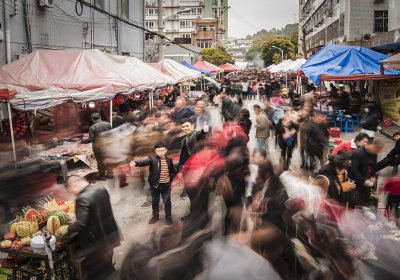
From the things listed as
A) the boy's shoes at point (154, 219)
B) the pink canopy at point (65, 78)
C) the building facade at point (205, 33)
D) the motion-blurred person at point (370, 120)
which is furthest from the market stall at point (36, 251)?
the building facade at point (205, 33)

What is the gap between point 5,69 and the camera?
35.6ft

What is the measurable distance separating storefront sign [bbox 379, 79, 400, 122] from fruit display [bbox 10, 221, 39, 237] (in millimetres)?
14878

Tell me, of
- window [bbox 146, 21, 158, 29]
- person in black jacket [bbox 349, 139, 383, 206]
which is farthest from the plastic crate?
window [bbox 146, 21, 158, 29]

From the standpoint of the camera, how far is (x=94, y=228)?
457 centimetres

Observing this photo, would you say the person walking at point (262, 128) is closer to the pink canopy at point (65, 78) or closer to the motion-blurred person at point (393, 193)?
the pink canopy at point (65, 78)

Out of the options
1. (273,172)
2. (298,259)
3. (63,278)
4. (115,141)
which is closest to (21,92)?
(115,141)

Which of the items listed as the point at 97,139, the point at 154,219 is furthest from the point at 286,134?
the point at 97,139

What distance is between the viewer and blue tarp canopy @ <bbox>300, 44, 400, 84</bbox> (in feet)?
46.6

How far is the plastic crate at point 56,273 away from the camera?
14.3 feet

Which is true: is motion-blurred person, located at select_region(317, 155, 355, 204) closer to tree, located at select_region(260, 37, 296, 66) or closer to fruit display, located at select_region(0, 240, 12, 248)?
fruit display, located at select_region(0, 240, 12, 248)

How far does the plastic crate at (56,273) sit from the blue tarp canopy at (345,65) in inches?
470

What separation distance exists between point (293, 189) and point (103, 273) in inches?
109

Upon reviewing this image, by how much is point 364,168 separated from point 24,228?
17.8 ft

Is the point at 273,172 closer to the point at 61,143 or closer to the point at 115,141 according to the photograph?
the point at 115,141
